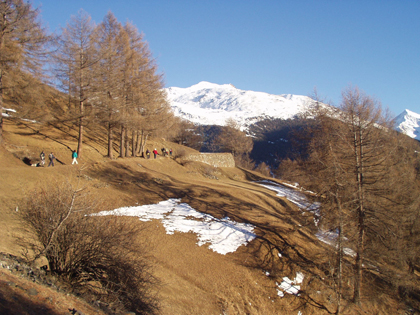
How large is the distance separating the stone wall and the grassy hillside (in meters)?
16.0

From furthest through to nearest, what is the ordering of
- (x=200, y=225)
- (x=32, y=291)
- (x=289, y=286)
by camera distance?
(x=200, y=225), (x=289, y=286), (x=32, y=291)

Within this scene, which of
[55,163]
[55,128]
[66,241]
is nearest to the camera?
[66,241]

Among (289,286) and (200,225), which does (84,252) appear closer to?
(200,225)

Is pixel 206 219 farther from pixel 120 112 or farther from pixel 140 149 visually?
pixel 140 149

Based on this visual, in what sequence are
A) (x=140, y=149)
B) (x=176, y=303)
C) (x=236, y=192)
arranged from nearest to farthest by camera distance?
1. (x=176, y=303)
2. (x=236, y=192)
3. (x=140, y=149)

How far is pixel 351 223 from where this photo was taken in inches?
457

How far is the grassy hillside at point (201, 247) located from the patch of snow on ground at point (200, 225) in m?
0.44

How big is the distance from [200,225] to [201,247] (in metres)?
2.29

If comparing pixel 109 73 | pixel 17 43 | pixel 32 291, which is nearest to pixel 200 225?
pixel 32 291

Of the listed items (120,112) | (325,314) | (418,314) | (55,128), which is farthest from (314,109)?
(55,128)

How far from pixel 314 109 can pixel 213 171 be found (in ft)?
75.2

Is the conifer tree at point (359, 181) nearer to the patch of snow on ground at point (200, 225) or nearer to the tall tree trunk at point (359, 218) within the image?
the tall tree trunk at point (359, 218)

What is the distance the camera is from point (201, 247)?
11930mm

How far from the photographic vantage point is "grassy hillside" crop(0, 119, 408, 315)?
9172mm
